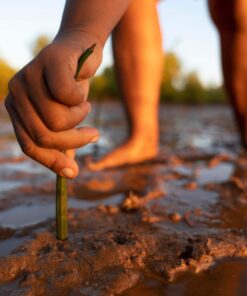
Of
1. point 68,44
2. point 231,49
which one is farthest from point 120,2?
point 231,49

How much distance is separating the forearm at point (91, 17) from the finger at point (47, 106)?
188mm

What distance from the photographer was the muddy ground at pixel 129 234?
0.76 meters

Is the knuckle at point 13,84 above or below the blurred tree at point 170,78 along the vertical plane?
above

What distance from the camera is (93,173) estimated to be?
179 cm

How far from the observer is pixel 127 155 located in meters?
2.11

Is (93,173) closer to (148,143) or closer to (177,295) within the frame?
(148,143)

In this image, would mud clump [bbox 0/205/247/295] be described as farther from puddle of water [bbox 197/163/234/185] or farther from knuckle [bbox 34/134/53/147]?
puddle of water [bbox 197/163/234/185]

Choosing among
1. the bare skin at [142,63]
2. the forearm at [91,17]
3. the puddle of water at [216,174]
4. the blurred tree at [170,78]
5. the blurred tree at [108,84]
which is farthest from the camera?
the blurred tree at [170,78]

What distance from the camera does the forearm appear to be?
91 cm

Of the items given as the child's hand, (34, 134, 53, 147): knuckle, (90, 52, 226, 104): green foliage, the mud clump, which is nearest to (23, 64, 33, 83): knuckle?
the child's hand

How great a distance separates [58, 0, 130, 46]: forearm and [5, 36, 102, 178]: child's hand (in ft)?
0.33

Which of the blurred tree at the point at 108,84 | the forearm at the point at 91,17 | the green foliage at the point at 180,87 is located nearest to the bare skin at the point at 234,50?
the forearm at the point at 91,17

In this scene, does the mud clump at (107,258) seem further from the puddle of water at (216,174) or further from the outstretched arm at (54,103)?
the puddle of water at (216,174)

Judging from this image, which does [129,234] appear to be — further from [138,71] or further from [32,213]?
[138,71]
